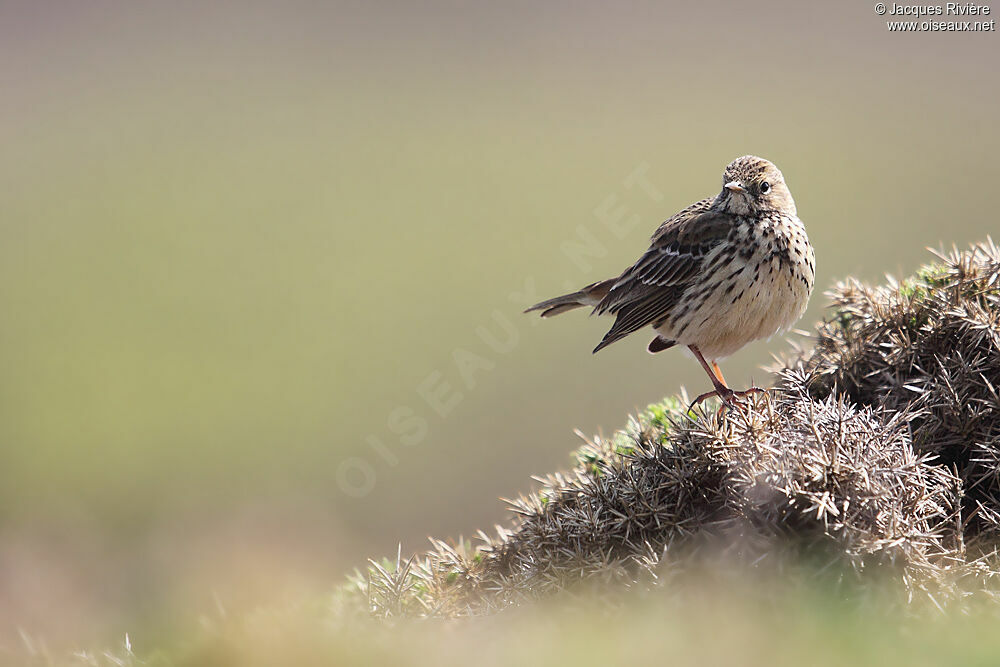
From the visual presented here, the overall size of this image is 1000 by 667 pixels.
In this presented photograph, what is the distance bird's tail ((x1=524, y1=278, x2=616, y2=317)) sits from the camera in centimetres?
744

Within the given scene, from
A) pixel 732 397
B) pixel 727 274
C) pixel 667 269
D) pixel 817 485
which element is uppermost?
pixel 667 269

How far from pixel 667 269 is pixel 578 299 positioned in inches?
53.5

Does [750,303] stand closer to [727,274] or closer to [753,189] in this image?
[727,274]

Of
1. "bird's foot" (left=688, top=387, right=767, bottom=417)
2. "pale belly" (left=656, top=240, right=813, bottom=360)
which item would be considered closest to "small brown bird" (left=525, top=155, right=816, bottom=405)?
"pale belly" (left=656, top=240, right=813, bottom=360)

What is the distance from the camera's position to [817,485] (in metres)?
3.90

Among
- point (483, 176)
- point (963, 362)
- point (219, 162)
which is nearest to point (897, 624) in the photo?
point (963, 362)

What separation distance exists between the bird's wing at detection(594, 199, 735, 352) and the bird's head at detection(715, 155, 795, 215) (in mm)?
126

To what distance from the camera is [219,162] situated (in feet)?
99.7

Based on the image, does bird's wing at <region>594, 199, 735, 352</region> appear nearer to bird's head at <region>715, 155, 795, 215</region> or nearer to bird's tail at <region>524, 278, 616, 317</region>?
bird's head at <region>715, 155, 795, 215</region>

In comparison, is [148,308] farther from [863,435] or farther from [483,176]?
[863,435]

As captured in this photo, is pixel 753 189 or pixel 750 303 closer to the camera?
pixel 750 303

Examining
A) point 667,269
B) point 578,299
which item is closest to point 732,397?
point 667,269

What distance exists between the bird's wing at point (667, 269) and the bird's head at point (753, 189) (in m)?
0.13

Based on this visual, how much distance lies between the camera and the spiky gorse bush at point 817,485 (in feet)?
12.7
